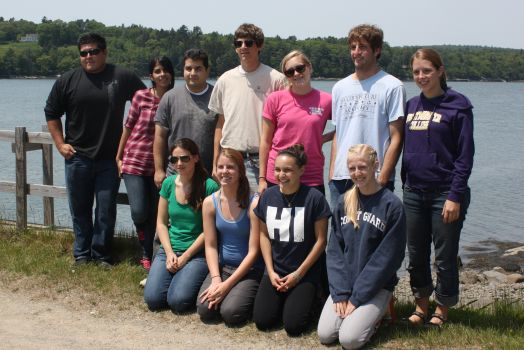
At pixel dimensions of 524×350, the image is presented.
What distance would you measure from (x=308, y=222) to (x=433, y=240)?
0.97 meters

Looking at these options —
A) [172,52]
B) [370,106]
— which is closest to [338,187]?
[370,106]

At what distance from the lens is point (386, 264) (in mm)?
5297

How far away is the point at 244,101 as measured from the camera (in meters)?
6.16

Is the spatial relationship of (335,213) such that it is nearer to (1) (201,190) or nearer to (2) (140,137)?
(1) (201,190)

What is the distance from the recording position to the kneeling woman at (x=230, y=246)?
5.82m

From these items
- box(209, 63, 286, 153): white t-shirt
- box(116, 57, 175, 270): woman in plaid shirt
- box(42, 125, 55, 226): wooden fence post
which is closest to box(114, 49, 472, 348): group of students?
box(209, 63, 286, 153): white t-shirt

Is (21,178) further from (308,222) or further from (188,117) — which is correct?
(308,222)

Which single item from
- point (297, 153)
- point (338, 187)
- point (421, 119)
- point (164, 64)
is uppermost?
point (164, 64)

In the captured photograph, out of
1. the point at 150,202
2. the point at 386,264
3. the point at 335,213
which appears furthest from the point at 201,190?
the point at 386,264

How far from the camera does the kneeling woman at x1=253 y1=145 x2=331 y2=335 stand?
559cm

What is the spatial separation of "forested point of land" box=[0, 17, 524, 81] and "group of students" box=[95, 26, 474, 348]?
19204 mm

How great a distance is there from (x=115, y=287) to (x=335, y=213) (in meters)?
2.34

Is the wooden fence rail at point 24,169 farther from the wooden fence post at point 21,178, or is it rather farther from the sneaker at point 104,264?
the sneaker at point 104,264

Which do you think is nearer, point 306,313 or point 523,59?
point 306,313
